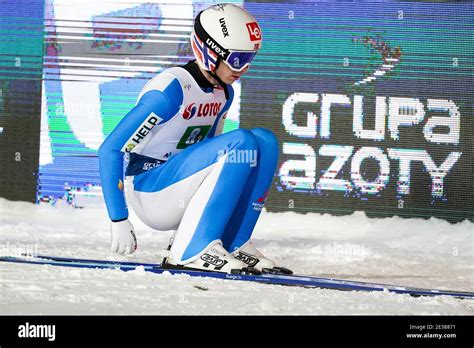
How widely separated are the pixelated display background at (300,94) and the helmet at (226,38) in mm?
2740

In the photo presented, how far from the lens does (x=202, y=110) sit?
176 inches

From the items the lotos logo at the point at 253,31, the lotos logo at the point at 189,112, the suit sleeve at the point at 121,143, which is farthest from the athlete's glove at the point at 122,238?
the lotos logo at the point at 253,31

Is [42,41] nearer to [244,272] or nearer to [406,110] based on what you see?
[406,110]

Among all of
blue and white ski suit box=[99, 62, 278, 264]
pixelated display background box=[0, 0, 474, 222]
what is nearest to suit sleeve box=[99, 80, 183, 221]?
blue and white ski suit box=[99, 62, 278, 264]

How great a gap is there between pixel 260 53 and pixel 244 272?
3.30 metres

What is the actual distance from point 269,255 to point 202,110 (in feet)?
4.63

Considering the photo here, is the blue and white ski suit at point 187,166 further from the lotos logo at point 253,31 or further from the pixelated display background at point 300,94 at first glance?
the pixelated display background at point 300,94

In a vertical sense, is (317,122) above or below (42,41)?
below

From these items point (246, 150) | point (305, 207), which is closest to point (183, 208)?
point (246, 150)

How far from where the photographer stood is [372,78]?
7.08 meters

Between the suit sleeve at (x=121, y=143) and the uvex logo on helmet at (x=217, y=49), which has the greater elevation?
the uvex logo on helmet at (x=217, y=49)

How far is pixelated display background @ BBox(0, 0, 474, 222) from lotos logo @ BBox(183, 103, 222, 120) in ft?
8.20

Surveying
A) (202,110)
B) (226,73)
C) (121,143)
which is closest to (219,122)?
(202,110)

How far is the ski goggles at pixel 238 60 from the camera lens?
14.1 feet
